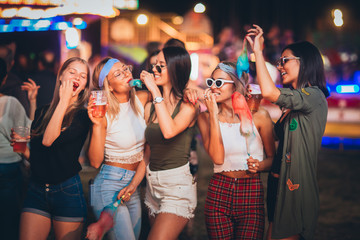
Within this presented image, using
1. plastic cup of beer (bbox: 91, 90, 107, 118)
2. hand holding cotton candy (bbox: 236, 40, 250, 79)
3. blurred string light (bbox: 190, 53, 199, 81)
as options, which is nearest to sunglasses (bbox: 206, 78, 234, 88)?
hand holding cotton candy (bbox: 236, 40, 250, 79)

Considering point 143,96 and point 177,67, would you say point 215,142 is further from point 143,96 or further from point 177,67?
point 143,96

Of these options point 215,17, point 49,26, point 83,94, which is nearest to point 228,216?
point 83,94

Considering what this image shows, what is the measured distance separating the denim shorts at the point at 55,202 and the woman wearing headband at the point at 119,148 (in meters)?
0.19

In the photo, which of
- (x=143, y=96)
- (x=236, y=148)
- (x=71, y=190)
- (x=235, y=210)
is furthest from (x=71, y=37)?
(x=235, y=210)

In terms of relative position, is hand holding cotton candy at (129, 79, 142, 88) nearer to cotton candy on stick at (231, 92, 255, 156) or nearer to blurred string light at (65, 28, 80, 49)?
cotton candy on stick at (231, 92, 255, 156)

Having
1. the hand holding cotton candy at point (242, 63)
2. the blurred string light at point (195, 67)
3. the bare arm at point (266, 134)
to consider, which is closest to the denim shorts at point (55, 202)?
the bare arm at point (266, 134)

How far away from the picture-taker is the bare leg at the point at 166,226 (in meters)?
2.59

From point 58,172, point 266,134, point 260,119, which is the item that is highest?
point 260,119

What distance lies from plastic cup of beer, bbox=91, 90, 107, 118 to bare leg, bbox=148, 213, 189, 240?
36.3 inches

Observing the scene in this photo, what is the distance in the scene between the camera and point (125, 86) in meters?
3.11

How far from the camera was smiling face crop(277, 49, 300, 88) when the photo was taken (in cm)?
262

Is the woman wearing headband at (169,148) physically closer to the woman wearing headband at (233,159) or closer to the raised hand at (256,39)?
the woman wearing headband at (233,159)

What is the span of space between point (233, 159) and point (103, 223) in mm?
1136

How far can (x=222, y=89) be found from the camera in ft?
9.51
